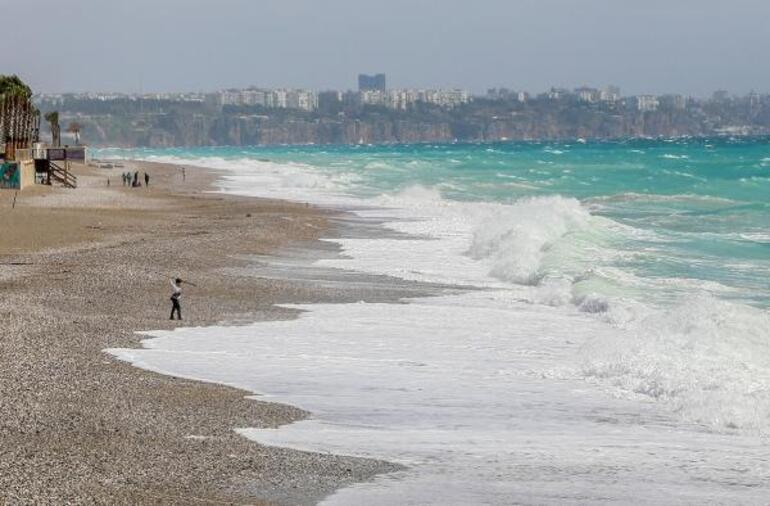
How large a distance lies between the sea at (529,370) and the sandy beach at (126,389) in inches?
22.2

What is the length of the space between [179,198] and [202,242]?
26226 mm

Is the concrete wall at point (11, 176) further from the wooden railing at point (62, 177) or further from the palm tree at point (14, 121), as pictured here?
the wooden railing at point (62, 177)

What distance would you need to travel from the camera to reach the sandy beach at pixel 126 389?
11344 mm

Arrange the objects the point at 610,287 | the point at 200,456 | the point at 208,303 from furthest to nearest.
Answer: the point at 610,287
the point at 208,303
the point at 200,456

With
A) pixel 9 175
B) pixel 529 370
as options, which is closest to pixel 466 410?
pixel 529 370

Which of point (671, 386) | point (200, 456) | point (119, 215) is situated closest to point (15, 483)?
point (200, 456)

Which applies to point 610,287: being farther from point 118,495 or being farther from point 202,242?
point 118,495

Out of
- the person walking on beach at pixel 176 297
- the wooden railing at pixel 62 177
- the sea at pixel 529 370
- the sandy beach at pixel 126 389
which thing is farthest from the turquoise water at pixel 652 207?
the wooden railing at pixel 62 177

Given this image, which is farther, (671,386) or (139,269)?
(139,269)

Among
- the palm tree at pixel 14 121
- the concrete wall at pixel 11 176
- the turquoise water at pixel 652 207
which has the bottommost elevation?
the turquoise water at pixel 652 207

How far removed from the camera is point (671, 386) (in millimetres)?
16094

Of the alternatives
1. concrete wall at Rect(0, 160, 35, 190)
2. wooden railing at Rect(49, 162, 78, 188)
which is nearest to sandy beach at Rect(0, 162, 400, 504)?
concrete wall at Rect(0, 160, 35, 190)

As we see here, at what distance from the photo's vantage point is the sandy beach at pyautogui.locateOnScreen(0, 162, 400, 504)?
37.2 ft

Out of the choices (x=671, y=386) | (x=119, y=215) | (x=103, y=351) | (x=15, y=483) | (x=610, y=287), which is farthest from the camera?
(x=119, y=215)
